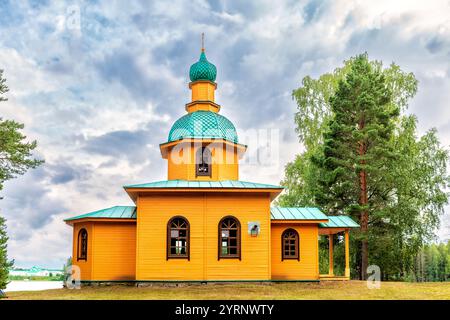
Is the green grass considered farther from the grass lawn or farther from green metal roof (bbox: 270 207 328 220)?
green metal roof (bbox: 270 207 328 220)

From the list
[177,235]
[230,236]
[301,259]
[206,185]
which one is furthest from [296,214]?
[177,235]

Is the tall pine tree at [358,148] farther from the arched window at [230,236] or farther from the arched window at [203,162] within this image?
the arched window at [230,236]

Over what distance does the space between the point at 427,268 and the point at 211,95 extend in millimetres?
34116

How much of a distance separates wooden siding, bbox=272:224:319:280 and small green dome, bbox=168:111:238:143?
448 centimetres

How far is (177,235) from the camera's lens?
749 inches

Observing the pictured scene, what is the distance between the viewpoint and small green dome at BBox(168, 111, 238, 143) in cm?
2123

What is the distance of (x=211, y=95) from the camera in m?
Result: 23.0

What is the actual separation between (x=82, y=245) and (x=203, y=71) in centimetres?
934

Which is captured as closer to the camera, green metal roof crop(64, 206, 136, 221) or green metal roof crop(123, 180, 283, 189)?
green metal roof crop(123, 180, 283, 189)

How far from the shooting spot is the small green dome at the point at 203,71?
903 inches

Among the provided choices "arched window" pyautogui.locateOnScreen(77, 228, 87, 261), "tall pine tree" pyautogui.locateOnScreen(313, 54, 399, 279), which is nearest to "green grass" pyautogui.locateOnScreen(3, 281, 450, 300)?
"arched window" pyautogui.locateOnScreen(77, 228, 87, 261)
